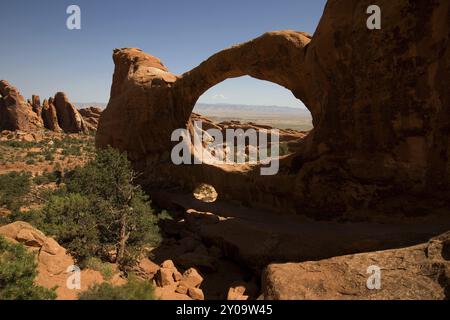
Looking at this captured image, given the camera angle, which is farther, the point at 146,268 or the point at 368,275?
the point at 146,268

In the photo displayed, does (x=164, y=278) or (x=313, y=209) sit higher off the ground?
(x=313, y=209)

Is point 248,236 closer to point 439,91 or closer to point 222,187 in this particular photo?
point 222,187

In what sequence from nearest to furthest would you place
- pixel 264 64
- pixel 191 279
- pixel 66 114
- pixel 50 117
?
pixel 191 279
pixel 264 64
pixel 50 117
pixel 66 114

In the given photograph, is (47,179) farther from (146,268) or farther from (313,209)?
(313,209)

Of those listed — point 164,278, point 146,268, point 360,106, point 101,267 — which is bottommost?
point 146,268

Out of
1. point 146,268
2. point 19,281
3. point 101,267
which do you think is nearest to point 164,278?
point 146,268

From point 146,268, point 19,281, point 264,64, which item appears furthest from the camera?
point 264,64

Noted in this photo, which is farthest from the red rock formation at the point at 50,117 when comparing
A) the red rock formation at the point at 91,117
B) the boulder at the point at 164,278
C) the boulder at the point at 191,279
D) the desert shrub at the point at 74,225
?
the boulder at the point at 191,279
